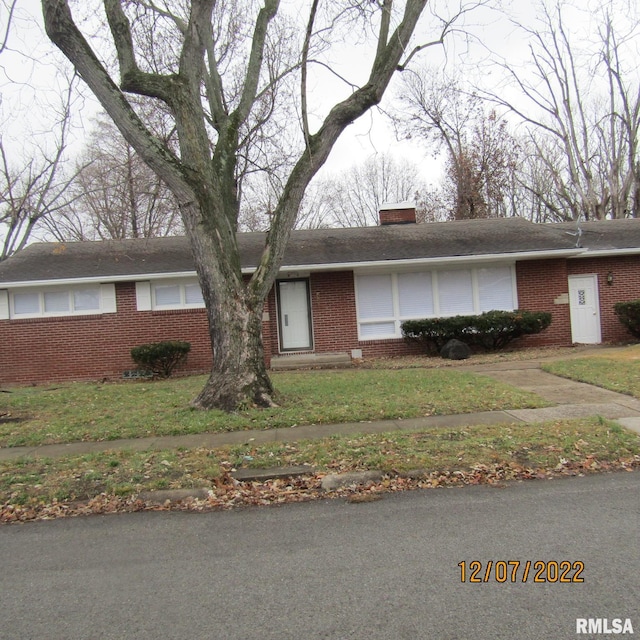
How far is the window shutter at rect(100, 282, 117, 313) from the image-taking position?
48.0 feet

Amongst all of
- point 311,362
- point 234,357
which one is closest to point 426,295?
point 311,362

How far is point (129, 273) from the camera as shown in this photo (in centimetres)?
1436

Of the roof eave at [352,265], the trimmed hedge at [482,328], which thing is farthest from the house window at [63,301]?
the trimmed hedge at [482,328]

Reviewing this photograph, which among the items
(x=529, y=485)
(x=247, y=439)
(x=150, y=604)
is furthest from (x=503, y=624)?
(x=247, y=439)

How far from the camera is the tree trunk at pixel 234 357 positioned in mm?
8055

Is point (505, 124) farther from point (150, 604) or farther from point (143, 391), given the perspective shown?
point (150, 604)

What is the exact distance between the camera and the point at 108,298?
1464cm

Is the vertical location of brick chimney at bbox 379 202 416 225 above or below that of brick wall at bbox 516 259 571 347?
above

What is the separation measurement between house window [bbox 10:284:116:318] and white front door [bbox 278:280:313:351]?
4.78 meters

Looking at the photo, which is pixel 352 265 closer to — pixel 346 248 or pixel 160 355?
pixel 346 248

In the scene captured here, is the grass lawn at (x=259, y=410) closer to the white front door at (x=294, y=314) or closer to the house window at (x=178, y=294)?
the house window at (x=178, y=294)

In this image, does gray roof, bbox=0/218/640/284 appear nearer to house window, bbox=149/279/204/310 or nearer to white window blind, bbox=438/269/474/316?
house window, bbox=149/279/204/310

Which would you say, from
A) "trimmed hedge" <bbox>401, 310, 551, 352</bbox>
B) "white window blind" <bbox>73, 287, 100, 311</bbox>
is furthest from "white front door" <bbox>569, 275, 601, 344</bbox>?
"white window blind" <bbox>73, 287, 100, 311</bbox>

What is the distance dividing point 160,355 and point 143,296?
6.73 ft
